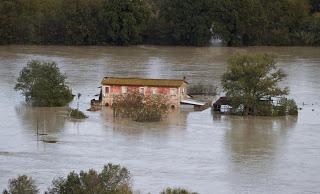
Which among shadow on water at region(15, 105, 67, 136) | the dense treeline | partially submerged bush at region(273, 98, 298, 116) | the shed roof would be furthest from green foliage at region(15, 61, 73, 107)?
the dense treeline

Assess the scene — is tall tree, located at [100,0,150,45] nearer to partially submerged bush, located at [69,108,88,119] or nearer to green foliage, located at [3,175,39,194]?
partially submerged bush, located at [69,108,88,119]

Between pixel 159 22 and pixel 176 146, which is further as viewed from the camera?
pixel 159 22

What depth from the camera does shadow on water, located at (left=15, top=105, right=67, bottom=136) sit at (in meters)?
28.0

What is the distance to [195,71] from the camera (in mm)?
40656

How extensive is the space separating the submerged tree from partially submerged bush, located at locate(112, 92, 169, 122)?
2.20 metres

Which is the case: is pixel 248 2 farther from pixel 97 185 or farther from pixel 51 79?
pixel 97 185

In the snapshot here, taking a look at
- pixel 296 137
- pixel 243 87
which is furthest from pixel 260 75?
pixel 296 137

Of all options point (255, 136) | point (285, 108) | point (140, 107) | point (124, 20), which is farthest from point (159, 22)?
point (255, 136)

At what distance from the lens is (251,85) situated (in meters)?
30.9

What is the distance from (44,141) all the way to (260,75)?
8.02 m

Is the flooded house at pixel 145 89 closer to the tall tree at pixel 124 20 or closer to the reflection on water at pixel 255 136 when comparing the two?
the reflection on water at pixel 255 136

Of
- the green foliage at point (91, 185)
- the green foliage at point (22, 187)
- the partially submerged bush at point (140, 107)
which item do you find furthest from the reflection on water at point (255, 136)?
the green foliage at point (22, 187)

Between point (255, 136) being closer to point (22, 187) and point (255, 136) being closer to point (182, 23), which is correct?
point (22, 187)

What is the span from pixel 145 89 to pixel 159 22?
69.9 ft
